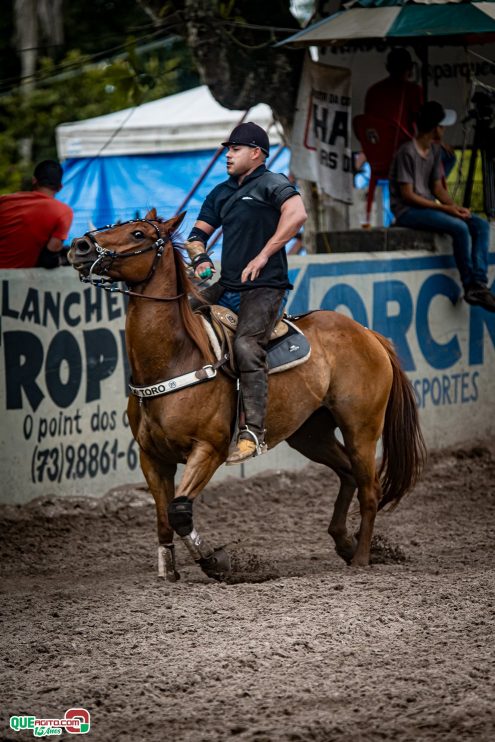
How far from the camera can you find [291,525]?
902 centimetres

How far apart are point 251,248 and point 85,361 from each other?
2.56 meters

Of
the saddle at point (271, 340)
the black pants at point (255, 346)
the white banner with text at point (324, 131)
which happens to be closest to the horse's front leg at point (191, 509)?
the black pants at point (255, 346)

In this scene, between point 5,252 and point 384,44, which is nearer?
point 5,252

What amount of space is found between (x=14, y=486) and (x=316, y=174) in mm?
5150

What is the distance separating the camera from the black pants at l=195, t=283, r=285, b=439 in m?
6.91

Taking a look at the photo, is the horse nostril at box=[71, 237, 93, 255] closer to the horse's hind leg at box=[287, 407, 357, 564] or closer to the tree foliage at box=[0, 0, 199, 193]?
the horse's hind leg at box=[287, 407, 357, 564]

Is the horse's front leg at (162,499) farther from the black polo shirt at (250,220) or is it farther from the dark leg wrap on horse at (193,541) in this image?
the black polo shirt at (250,220)

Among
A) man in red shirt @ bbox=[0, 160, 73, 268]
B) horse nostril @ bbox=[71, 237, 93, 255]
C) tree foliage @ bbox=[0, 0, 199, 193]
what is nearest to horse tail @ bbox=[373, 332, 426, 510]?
horse nostril @ bbox=[71, 237, 93, 255]

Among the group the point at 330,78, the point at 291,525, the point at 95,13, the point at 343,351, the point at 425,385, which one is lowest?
the point at 291,525

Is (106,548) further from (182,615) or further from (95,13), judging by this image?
(95,13)

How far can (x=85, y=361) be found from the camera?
9.15 metres

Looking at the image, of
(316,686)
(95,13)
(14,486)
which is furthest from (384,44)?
(95,13)

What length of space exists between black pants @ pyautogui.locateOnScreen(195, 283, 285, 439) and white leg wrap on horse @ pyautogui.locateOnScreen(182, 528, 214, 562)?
2.37ft

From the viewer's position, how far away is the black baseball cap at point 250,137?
6.91 m
